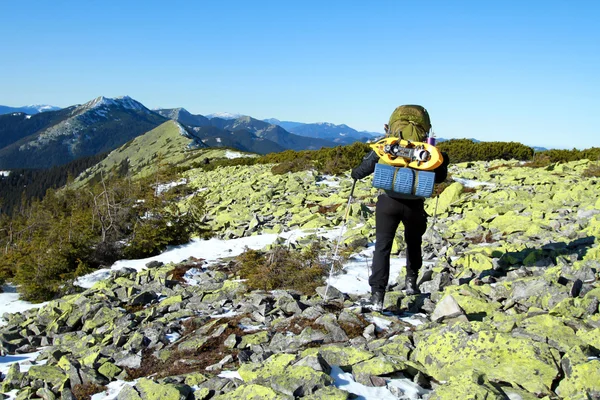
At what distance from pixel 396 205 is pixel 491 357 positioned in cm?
245

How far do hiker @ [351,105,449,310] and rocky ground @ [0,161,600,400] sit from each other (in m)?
0.67

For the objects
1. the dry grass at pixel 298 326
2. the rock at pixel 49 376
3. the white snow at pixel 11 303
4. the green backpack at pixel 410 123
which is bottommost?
the white snow at pixel 11 303

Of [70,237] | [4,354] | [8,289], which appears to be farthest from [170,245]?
[4,354]

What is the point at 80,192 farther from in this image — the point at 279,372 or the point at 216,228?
the point at 279,372

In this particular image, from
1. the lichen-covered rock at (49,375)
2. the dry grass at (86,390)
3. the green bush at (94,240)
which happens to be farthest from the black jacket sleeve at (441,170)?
the green bush at (94,240)

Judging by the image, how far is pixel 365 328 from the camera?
5.52 meters

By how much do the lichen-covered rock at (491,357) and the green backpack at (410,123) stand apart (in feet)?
8.67

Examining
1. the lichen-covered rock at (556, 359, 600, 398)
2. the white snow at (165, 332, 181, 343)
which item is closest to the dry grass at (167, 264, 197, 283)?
the white snow at (165, 332, 181, 343)

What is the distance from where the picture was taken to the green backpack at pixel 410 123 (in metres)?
5.76

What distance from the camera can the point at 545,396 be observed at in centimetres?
355

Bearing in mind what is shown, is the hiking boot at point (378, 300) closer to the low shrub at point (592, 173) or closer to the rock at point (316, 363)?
the rock at point (316, 363)

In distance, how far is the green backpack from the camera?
18.9ft

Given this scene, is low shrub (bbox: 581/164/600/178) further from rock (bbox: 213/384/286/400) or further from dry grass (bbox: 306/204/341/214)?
rock (bbox: 213/384/286/400)

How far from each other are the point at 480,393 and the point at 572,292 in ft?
11.3
